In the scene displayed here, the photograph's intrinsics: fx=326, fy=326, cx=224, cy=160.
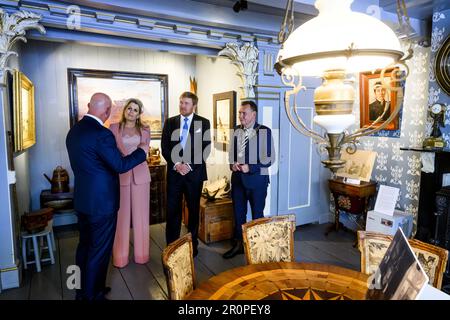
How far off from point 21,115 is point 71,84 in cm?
154

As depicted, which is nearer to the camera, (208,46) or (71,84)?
(208,46)

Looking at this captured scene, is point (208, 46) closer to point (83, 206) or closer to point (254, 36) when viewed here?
point (254, 36)

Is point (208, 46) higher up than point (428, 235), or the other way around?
point (208, 46)

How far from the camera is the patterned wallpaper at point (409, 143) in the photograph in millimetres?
3623

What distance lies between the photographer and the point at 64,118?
176 inches

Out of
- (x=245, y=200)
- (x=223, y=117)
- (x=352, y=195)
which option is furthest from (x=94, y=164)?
(x=352, y=195)

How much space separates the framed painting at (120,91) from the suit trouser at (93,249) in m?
2.46

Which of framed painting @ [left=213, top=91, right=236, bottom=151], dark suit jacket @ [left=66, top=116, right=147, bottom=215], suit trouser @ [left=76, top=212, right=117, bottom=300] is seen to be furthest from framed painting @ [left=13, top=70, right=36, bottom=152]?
framed painting @ [left=213, top=91, right=236, bottom=151]

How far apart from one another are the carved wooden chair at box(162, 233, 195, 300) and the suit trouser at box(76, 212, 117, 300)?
0.97m

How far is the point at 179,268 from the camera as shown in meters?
1.66
